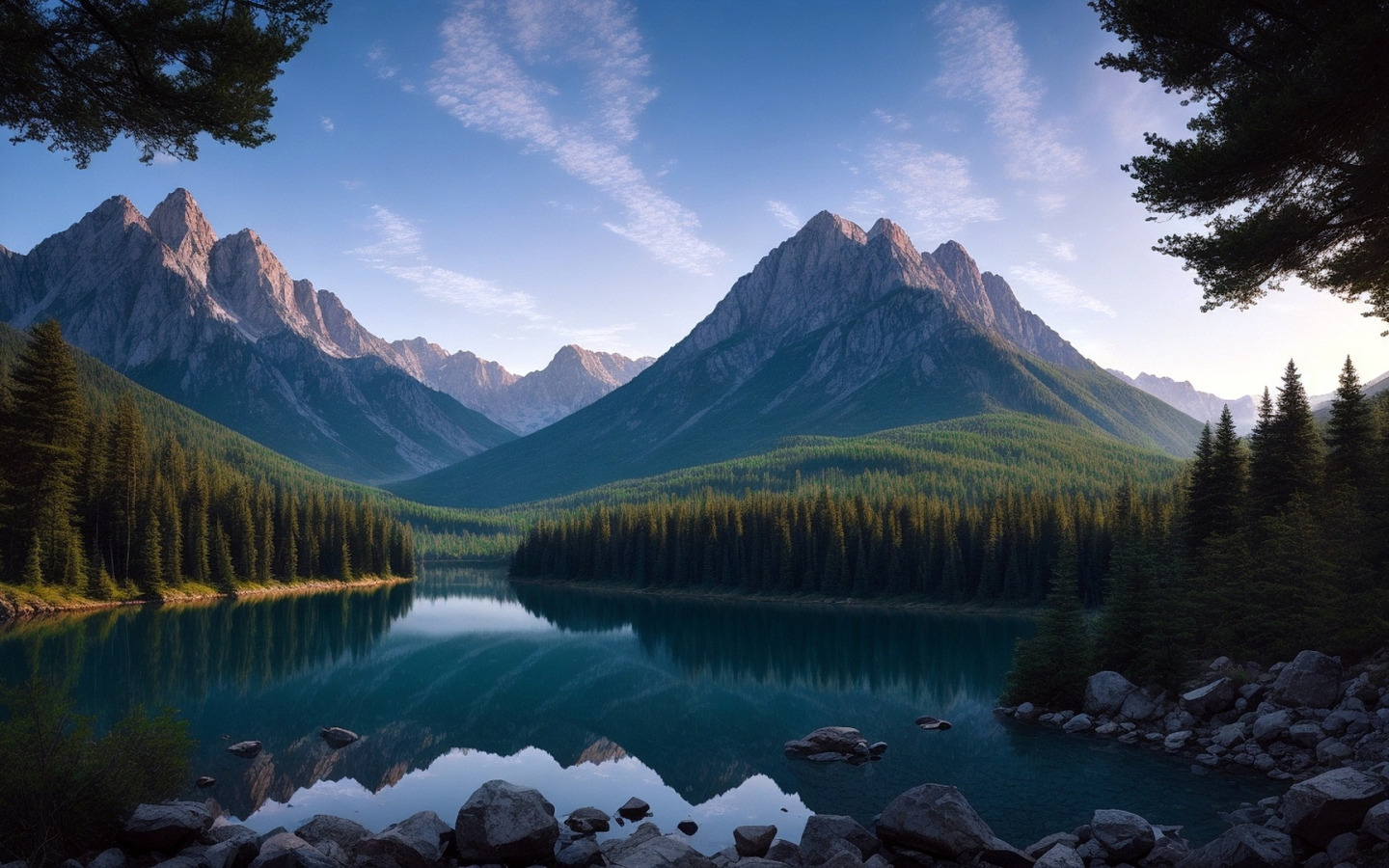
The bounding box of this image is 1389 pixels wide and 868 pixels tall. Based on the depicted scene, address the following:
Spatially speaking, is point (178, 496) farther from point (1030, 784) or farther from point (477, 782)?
point (1030, 784)

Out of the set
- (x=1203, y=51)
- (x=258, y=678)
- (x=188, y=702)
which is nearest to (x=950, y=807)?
(x=1203, y=51)

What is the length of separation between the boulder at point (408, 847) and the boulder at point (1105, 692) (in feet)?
97.1

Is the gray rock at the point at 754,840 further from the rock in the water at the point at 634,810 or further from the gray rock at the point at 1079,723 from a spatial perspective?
the gray rock at the point at 1079,723

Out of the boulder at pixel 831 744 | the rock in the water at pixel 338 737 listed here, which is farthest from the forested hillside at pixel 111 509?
the boulder at pixel 831 744

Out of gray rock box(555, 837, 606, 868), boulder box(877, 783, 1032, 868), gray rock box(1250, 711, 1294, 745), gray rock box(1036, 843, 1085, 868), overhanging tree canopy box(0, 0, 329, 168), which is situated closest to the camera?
overhanging tree canopy box(0, 0, 329, 168)

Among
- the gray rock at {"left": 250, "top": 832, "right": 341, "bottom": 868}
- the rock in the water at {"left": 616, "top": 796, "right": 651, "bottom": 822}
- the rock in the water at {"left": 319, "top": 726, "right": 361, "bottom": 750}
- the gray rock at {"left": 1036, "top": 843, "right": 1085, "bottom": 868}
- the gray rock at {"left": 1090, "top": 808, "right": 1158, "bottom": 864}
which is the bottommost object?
the rock in the water at {"left": 616, "top": 796, "right": 651, "bottom": 822}

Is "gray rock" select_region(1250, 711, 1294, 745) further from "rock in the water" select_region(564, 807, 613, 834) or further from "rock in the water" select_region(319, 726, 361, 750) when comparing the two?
"rock in the water" select_region(319, 726, 361, 750)

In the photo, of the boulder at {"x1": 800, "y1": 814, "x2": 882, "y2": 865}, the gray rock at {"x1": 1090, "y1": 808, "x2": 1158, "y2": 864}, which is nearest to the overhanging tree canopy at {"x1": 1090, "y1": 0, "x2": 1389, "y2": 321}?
the gray rock at {"x1": 1090, "y1": 808, "x2": 1158, "y2": 864}

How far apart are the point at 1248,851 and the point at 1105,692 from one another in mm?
24769

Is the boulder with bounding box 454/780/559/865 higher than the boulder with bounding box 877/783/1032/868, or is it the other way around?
the boulder with bounding box 454/780/559/865

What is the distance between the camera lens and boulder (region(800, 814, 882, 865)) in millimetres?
19500

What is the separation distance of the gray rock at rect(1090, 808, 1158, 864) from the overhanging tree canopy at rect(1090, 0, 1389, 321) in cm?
1298

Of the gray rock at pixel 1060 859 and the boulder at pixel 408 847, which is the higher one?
the boulder at pixel 408 847

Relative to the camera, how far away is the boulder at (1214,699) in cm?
3431
